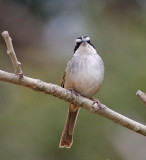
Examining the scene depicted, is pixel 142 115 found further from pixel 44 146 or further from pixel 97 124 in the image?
pixel 44 146

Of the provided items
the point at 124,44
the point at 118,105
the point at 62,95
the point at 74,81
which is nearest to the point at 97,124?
the point at 118,105

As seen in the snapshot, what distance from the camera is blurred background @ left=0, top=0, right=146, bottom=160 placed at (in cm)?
749

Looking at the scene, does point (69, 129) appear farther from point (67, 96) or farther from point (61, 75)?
point (61, 75)

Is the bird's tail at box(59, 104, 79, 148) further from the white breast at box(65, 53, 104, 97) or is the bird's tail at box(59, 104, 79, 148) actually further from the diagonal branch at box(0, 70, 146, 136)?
the diagonal branch at box(0, 70, 146, 136)

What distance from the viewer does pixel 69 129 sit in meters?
5.61

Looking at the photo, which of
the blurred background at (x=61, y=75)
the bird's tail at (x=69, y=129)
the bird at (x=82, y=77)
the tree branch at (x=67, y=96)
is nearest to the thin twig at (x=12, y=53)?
the tree branch at (x=67, y=96)

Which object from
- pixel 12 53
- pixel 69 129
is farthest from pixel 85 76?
pixel 12 53

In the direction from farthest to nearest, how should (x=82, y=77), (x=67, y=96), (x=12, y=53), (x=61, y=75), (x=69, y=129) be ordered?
(x=61, y=75)
(x=69, y=129)
(x=82, y=77)
(x=67, y=96)
(x=12, y=53)

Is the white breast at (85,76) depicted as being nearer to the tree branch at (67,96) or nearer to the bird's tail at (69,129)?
the bird's tail at (69,129)

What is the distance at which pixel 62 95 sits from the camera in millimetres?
4422

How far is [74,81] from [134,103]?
2553mm

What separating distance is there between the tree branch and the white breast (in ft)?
2.41

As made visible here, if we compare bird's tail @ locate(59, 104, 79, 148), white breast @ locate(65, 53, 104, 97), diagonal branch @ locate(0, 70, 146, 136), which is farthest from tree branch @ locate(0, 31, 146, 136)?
bird's tail @ locate(59, 104, 79, 148)

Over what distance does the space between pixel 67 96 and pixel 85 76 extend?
0.96m
